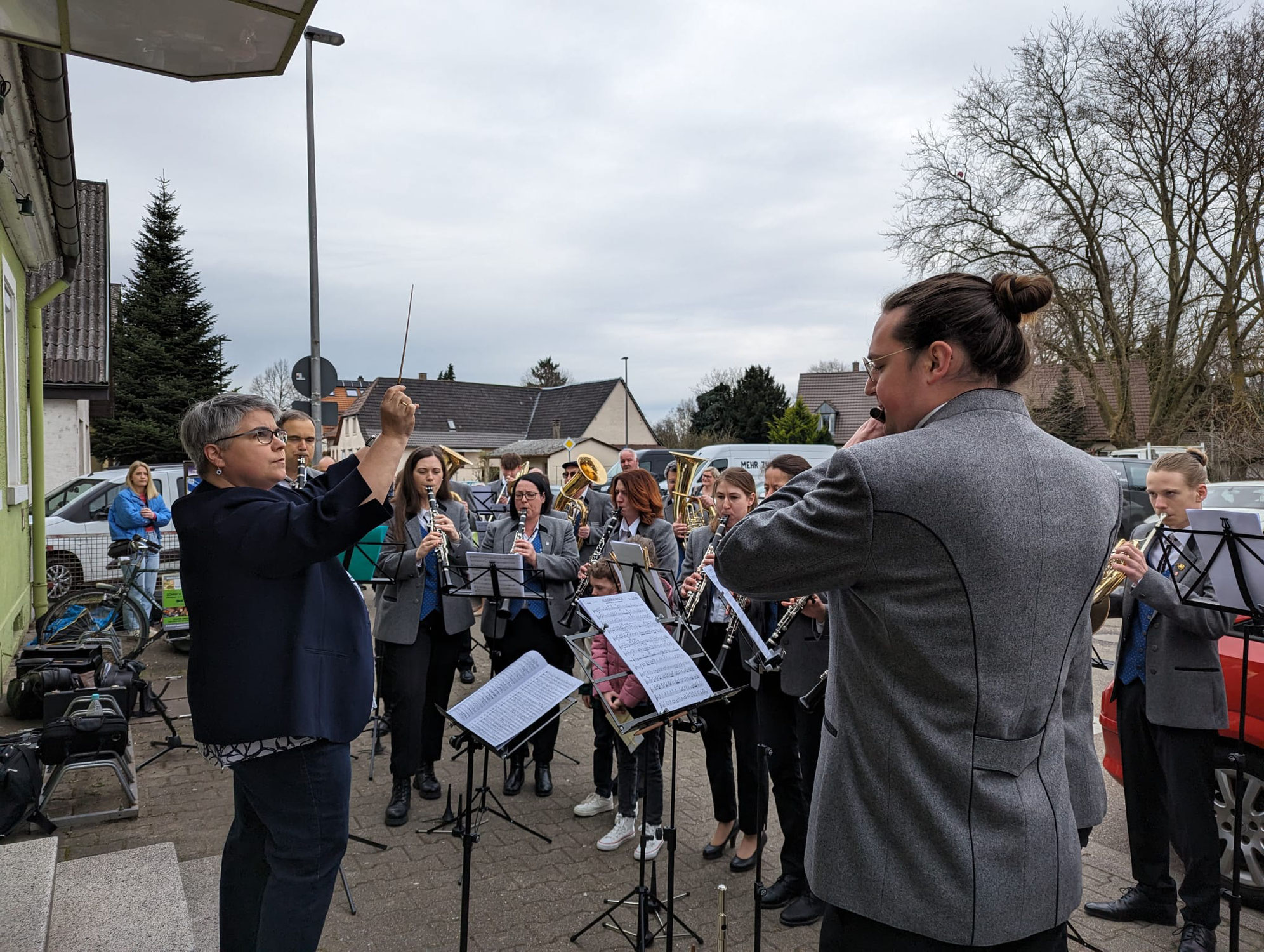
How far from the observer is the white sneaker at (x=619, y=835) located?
4.68m

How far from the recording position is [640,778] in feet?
16.0

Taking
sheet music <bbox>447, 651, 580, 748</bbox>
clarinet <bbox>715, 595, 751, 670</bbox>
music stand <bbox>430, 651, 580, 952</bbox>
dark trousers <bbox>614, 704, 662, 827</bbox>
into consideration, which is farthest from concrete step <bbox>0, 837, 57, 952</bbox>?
clarinet <bbox>715, 595, 751, 670</bbox>

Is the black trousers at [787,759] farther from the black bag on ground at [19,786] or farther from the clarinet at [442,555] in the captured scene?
the black bag on ground at [19,786]

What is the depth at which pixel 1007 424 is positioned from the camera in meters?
1.62

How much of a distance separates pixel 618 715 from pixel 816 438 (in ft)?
139

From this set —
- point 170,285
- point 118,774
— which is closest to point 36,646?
point 118,774

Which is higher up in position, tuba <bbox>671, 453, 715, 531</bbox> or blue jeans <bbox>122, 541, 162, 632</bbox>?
tuba <bbox>671, 453, 715, 531</bbox>

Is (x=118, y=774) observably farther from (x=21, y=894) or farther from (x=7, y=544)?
(x=7, y=544)

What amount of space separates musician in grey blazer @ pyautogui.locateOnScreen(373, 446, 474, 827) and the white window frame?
4.59 metres

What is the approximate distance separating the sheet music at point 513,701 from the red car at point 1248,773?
2650 millimetres

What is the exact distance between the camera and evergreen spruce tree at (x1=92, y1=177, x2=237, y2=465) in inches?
1163

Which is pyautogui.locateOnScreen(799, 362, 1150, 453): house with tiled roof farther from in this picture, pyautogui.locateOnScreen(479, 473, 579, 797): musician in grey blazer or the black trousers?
the black trousers

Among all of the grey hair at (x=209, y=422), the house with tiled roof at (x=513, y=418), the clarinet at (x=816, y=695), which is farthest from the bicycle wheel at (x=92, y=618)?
the house with tiled roof at (x=513, y=418)

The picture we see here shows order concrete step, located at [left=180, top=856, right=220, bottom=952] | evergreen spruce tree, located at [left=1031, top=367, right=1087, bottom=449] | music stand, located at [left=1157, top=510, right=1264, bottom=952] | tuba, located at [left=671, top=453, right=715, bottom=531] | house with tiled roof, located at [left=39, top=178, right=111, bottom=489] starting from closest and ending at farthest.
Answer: music stand, located at [left=1157, top=510, right=1264, bottom=952], concrete step, located at [left=180, top=856, right=220, bottom=952], tuba, located at [left=671, top=453, right=715, bottom=531], house with tiled roof, located at [left=39, top=178, right=111, bottom=489], evergreen spruce tree, located at [left=1031, top=367, right=1087, bottom=449]
